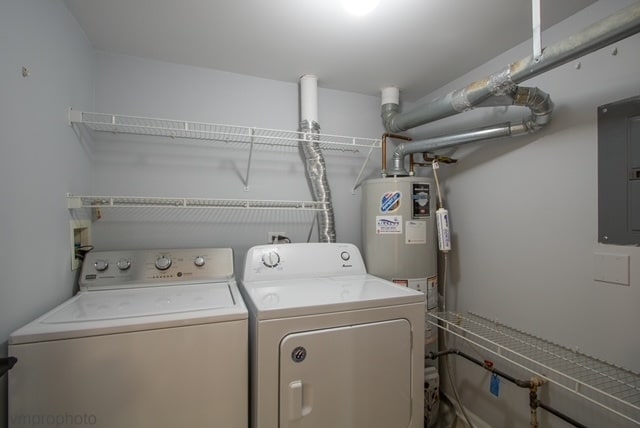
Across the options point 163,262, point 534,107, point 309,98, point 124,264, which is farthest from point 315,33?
point 124,264

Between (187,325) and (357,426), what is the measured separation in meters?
0.88

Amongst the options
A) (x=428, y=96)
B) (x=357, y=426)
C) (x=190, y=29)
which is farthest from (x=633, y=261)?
(x=190, y=29)

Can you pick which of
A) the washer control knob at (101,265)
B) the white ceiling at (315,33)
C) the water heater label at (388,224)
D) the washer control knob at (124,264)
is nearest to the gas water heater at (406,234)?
the water heater label at (388,224)

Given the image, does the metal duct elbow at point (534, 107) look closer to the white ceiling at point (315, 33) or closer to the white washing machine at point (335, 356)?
the white ceiling at point (315, 33)

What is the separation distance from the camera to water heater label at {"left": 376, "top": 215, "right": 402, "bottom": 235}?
1837mm

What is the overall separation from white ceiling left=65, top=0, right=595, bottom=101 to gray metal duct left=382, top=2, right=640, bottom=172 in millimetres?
334

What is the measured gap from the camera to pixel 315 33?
1548mm

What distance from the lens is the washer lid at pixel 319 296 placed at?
3.84 ft

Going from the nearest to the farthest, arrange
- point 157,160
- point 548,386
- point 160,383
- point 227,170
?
point 160,383 → point 548,386 → point 157,160 → point 227,170

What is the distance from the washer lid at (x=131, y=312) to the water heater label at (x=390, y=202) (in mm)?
1062

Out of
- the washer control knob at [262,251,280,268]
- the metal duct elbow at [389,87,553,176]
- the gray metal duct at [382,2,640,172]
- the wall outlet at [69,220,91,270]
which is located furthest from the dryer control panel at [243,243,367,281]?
the gray metal duct at [382,2,640,172]

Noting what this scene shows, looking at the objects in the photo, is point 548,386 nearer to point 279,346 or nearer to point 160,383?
point 279,346

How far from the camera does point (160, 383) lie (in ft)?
3.40

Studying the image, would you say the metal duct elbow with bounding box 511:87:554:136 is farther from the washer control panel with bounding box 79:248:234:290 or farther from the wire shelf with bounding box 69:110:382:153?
the washer control panel with bounding box 79:248:234:290
